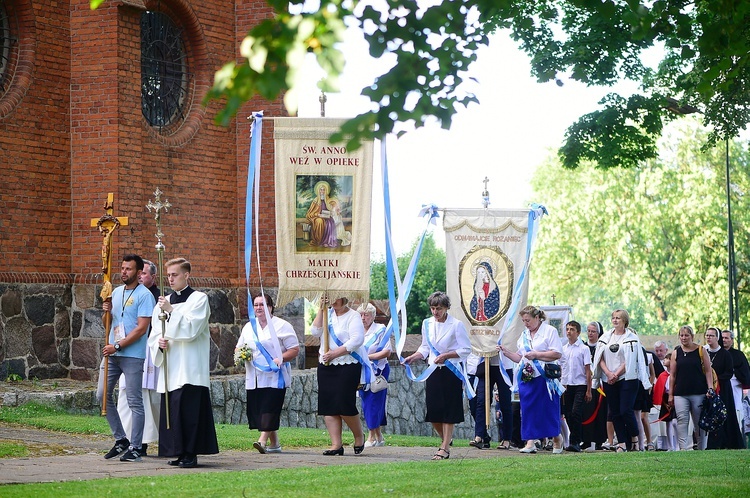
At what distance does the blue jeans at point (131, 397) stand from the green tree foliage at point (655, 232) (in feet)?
119

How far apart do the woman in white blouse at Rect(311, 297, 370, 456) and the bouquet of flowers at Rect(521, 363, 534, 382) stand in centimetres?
275

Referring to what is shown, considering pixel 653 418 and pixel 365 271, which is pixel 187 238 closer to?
pixel 365 271

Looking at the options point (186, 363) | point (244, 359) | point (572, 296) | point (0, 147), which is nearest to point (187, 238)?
point (0, 147)

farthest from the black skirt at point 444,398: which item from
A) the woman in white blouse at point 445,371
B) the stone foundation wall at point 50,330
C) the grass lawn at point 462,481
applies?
the stone foundation wall at point 50,330

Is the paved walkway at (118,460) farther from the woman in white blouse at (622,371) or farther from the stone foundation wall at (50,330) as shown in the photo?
the stone foundation wall at (50,330)

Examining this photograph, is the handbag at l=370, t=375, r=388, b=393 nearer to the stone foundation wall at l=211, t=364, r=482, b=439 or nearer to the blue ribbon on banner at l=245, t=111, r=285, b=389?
the blue ribbon on banner at l=245, t=111, r=285, b=389

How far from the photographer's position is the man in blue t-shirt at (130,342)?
40.5 feet

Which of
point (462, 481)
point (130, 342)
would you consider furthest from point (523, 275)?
point (462, 481)

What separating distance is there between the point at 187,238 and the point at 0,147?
11.5 feet

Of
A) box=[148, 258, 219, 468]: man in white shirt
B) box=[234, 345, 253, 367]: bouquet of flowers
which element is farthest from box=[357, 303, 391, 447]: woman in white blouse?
box=[148, 258, 219, 468]: man in white shirt

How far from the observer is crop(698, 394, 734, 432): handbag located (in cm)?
1762

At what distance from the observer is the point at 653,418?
2361 centimetres

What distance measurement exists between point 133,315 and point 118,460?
149 cm

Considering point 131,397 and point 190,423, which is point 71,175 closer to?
point 131,397
